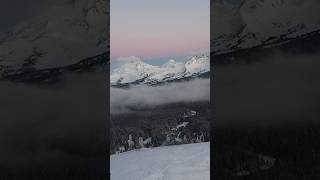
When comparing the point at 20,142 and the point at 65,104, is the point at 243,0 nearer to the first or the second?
the point at 65,104

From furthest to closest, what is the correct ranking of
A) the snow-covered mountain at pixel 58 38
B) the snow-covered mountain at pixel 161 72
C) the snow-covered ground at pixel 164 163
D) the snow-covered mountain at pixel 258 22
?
1. the snow-covered mountain at pixel 161 72
2. the snow-covered ground at pixel 164 163
3. the snow-covered mountain at pixel 258 22
4. the snow-covered mountain at pixel 58 38

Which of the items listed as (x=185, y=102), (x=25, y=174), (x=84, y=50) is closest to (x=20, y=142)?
(x=25, y=174)

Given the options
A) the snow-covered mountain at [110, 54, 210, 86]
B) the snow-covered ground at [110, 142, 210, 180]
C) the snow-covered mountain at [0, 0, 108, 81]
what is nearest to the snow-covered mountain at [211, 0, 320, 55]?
the snow-covered mountain at [110, 54, 210, 86]

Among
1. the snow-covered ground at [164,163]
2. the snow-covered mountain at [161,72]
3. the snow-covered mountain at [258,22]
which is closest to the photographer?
the snow-covered mountain at [258,22]

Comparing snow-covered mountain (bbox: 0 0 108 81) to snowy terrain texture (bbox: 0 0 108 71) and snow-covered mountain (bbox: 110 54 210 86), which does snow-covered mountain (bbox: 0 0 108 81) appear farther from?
snow-covered mountain (bbox: 110 54 210 86)

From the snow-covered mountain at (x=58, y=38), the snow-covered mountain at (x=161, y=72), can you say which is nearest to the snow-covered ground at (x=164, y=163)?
the snow-covered mountain at (x=161, y=72)

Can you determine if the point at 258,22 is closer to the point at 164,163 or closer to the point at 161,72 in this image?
the point at 161,72

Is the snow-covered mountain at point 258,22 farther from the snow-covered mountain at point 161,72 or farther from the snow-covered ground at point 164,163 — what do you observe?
the snow-covered ground at point 164,163

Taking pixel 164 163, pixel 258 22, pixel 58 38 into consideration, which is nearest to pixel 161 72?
pixel 164 163
